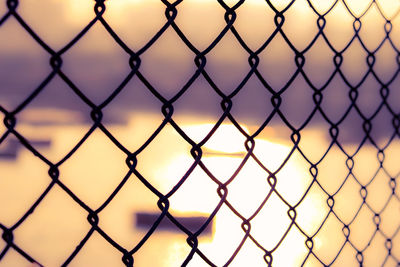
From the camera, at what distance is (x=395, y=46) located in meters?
1.24

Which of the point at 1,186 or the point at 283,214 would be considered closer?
the point at 283,214

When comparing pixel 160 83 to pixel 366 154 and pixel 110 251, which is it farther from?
pixel 110 251

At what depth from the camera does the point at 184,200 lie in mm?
3566

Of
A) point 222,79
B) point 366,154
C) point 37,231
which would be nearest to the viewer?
point 37,231

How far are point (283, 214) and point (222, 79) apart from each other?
3484 mm

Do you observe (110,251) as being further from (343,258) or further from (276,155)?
(276,155)

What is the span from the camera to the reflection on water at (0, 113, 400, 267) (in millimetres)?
2604

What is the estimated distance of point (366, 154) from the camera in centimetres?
372

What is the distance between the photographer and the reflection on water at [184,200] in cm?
260

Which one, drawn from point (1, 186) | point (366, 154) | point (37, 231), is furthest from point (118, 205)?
point (366, 154)

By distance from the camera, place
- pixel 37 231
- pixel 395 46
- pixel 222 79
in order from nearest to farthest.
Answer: pixel 395 46 < pixel 37 231 < pixel 222 79

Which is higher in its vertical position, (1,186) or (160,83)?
(160,83)

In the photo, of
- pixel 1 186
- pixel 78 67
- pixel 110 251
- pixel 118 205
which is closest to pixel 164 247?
pixel 110 251

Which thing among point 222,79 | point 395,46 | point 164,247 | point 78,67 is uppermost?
point 222,79
